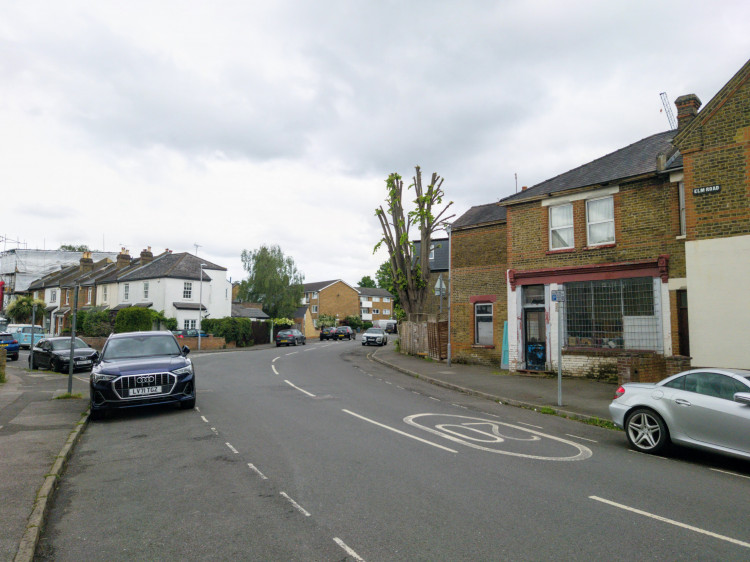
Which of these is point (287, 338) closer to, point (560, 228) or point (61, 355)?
point (61, 355)

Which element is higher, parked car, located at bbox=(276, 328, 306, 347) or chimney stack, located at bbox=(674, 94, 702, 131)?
chimney stack, located at bbox=(674, 94, 702, 131)

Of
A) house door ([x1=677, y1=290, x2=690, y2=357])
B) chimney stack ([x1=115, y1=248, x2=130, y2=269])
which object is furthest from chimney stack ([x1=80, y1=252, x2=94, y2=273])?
house door ([x1=677, y1=290, x2=690, y2=357])

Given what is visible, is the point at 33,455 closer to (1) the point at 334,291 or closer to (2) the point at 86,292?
(2) the point at 86,292

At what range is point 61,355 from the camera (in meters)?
20.5

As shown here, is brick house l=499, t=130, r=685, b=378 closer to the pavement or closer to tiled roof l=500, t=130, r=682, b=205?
tiled roof l=500, t=130, r=682, b=205

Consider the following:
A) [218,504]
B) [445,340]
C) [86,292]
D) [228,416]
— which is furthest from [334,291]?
[218,504]

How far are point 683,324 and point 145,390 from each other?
1439cm

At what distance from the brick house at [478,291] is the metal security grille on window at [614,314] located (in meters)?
3.58

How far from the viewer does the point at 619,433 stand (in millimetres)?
9461

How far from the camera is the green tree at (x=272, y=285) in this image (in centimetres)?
6425

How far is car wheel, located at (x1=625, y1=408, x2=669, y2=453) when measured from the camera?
25.4ft

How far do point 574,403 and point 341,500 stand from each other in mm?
8706

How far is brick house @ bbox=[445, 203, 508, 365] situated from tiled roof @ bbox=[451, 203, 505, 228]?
2.50 m

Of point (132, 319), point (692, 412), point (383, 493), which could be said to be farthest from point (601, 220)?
point (132, 319)
